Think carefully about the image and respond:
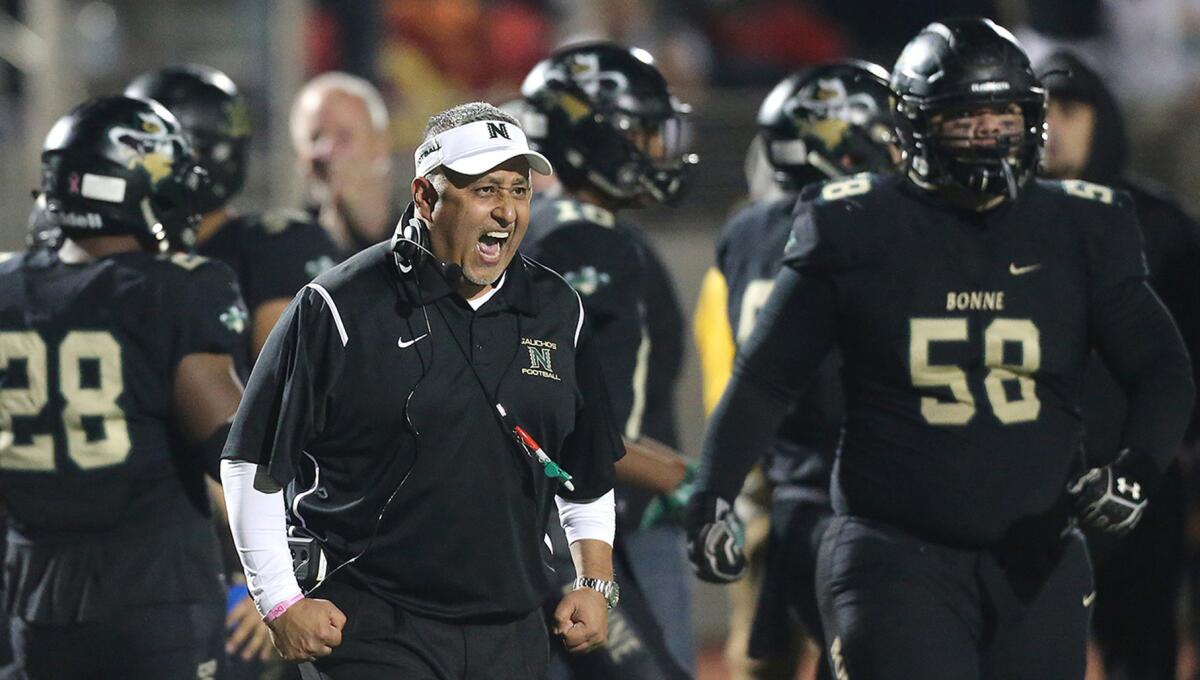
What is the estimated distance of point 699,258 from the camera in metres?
9.89

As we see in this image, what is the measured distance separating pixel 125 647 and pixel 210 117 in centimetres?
226

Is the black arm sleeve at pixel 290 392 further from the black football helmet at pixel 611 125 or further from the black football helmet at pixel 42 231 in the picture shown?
the black football helmet at pixel 611 125

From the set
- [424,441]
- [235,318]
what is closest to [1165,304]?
[235,318]

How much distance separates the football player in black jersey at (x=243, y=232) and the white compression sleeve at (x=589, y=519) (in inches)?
73.7

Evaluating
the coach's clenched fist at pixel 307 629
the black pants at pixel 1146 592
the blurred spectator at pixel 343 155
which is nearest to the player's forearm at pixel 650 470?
the coach's clenched fist at pixel 307 629

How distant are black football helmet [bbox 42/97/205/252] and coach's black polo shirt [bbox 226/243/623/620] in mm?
1174

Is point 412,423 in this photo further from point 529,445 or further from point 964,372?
point 964,372

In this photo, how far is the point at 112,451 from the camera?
4500mm

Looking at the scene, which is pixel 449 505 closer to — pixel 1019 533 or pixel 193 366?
pixel 193 366

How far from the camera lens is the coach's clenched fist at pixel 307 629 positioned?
357 centimetres

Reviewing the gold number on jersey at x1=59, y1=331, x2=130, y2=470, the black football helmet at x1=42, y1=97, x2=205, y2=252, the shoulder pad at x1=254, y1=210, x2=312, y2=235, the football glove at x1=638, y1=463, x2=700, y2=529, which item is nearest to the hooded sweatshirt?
the football glove at x1=638, y1=463, x2=700, y2=529

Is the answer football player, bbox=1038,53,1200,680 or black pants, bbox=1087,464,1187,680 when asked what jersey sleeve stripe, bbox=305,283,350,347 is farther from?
black pants, bbox=1087,464,1187,680

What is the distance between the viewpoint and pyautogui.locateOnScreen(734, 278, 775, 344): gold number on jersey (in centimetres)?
562

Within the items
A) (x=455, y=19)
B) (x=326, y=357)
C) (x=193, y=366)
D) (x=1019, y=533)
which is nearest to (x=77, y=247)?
(x=193, y=366)
